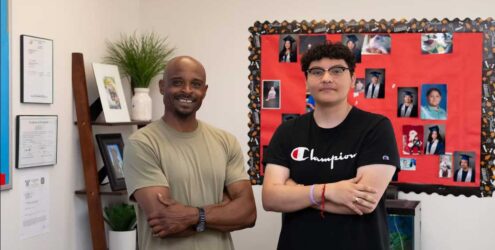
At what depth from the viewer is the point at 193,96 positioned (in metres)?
2.17

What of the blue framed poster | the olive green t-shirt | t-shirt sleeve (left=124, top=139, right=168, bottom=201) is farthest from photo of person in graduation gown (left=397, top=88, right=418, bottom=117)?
the blue framed poster

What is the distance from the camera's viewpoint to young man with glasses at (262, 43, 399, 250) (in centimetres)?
203

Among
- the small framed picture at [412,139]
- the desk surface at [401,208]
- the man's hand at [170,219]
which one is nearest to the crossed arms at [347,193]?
the man's hand at [170,219]

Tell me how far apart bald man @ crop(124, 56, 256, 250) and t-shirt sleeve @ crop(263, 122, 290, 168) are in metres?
0.14

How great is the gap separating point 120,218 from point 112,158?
35 centimetres

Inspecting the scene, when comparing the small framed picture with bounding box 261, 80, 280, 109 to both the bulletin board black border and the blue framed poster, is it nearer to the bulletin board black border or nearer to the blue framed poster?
the bulletin board black border

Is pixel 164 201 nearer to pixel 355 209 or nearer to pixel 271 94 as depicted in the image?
pixel 355 209

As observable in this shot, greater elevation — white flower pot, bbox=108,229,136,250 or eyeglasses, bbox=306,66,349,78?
eyeglasses, bbox=306,66,349,78

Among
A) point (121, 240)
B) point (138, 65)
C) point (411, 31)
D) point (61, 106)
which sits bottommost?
point (121, 240)

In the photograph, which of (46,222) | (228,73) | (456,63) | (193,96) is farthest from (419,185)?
(46,222)

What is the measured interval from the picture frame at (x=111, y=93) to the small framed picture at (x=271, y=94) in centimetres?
87

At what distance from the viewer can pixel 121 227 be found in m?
Answer: 3.34

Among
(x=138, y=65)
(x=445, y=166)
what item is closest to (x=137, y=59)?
(x=138, y=65)

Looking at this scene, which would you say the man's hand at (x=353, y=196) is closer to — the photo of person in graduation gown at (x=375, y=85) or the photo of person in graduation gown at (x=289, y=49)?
the photo of person in graduation gown at (x=375, y=85)
